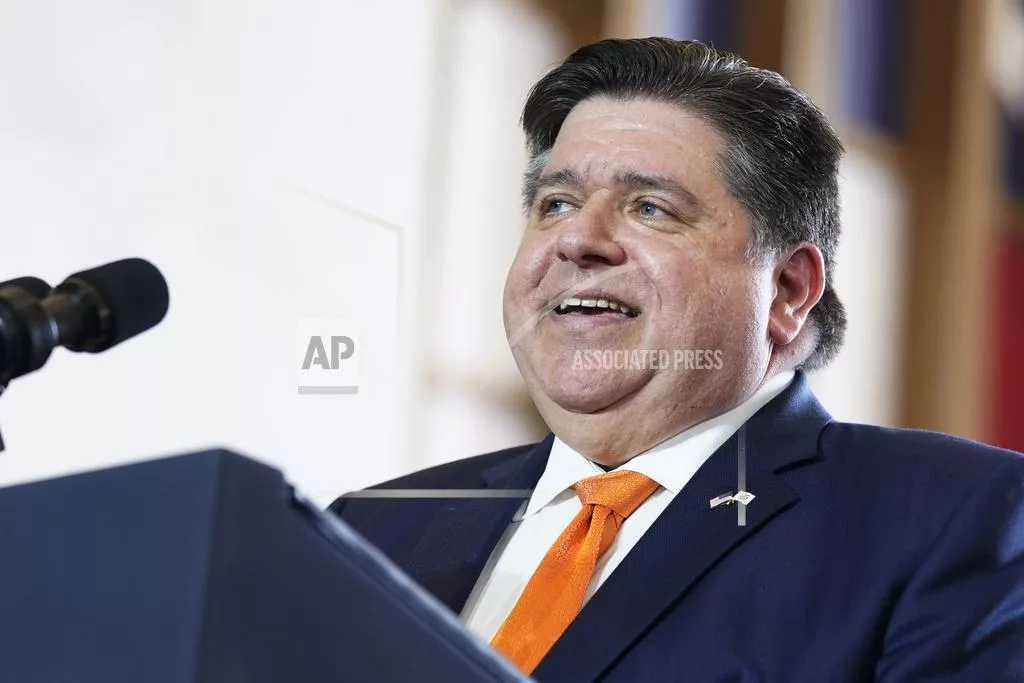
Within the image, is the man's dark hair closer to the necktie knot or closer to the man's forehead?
the man's forehead

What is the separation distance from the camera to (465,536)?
4.65ft

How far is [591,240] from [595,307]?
0.22 feet

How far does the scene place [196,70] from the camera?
1.85m

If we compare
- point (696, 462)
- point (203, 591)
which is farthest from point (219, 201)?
point (203, 591)

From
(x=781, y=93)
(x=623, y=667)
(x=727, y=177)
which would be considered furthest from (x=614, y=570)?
(x=781, y=93)

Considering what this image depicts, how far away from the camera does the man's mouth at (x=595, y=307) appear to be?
55.4 inches

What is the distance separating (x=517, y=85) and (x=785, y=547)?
894mm

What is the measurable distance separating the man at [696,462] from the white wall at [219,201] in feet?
0.58

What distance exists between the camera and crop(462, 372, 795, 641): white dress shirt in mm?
1342

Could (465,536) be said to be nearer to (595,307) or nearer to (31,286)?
(595,307)

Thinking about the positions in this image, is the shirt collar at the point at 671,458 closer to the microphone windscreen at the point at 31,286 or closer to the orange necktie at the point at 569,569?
the orange necktie at the point at 569,569

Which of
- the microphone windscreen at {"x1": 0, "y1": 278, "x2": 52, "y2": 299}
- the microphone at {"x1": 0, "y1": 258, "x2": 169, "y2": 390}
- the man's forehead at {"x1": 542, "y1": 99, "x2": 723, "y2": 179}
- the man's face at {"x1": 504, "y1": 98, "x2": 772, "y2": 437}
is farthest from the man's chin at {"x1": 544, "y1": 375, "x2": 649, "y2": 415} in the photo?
the microphone windscreen at {"x1": 0, "y1": 278, "x2": 52, "y2": 299}

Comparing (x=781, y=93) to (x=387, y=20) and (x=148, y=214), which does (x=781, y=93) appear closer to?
(x=387, y=20)

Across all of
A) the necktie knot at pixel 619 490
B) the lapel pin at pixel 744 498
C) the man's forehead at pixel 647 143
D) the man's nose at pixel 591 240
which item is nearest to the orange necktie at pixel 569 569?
the necktie knot at pixel 619 490
